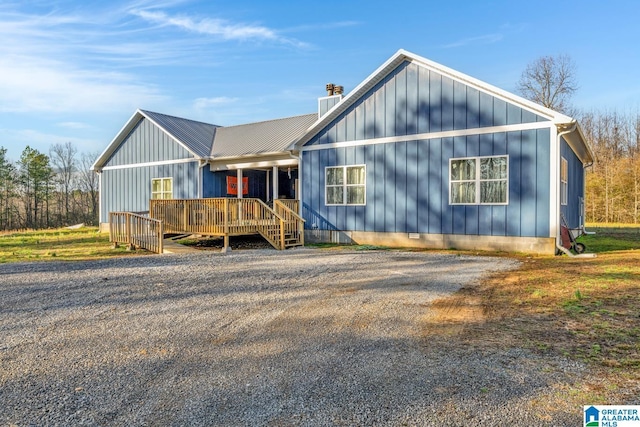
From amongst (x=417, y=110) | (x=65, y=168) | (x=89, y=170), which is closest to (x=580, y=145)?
(x=417, y=110)

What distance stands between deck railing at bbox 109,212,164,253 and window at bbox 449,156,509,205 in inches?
328

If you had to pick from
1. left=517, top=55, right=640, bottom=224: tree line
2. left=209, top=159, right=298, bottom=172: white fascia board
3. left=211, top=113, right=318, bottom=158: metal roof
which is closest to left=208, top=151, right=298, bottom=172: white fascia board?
left=209, top=159, right=298, bottom=172: white fascia board

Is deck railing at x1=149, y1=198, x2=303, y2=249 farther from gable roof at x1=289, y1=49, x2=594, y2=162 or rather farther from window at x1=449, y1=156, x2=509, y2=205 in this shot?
window at x1=449, y1=156, x2=509, y2=205

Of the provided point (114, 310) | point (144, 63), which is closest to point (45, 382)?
point (114, 310)

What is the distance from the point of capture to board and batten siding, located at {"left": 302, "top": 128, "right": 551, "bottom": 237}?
10.4m

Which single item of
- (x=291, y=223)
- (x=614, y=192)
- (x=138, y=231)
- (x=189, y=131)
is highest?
(x=189, y=131)

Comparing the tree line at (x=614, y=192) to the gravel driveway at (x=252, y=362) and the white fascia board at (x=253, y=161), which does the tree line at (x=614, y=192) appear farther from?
the gravel driveway at (x=252, y=362)

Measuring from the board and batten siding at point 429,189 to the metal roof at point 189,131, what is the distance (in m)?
5.92

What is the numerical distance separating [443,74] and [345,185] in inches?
169

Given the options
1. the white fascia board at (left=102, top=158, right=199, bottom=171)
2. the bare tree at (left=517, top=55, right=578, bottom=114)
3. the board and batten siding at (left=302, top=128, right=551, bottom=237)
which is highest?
the bare tree at (left=517, top=55, right=578, bottom=114)

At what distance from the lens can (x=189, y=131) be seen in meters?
19.2

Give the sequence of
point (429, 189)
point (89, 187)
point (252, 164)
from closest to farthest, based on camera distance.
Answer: point (429, 189) → point (252, 164) → point (89, 187)

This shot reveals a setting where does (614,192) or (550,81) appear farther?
(550,81)

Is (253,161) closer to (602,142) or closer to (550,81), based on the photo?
(550,81)
